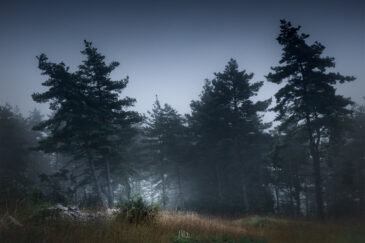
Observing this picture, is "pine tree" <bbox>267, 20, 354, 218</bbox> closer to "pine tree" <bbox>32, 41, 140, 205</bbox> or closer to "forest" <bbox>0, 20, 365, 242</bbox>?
"forest" <bbox>0, 20, 365, 242</bbox>

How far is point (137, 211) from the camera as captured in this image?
22.7 feet

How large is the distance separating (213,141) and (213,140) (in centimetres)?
15

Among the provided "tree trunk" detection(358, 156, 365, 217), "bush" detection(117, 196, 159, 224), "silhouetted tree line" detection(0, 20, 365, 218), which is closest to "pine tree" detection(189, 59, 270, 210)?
"silhouetted tree line" detection(0, 20, 365, 218)

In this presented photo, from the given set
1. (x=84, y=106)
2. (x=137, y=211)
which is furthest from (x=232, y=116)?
(x=137, y=211)

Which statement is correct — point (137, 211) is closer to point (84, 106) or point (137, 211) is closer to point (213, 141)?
point (84, 106)

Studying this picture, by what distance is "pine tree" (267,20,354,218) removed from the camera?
1694 centimetres

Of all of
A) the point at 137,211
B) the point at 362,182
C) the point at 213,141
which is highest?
the point at 213,141

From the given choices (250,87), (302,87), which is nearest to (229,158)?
(250,87)

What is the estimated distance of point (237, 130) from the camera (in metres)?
24.8

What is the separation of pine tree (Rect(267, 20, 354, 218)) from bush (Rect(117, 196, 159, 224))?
14.4m

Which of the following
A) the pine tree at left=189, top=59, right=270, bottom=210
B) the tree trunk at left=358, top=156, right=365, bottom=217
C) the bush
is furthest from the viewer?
the tree trunk at left=358, top=156, right=365, bottom=217

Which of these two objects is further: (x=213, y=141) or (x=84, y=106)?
(x=213, y=141)

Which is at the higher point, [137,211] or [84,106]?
[84,106]

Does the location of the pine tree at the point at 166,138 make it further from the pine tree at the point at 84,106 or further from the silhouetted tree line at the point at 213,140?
the pine tree at the point at 84,106
